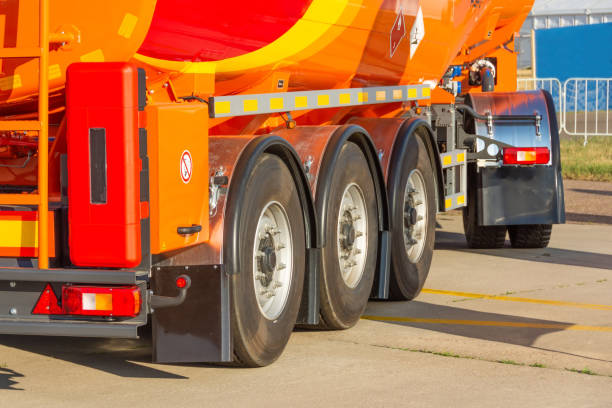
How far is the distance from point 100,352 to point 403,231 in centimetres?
261

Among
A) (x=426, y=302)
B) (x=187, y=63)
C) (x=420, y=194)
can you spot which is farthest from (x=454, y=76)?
(x=187, y=63)

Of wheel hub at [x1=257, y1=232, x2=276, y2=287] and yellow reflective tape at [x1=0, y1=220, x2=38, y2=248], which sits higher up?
yellow reflective tape at [x1=0, y1=220, x2=38, y2=248]

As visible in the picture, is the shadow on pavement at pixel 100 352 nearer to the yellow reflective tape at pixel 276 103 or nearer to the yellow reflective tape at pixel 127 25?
the yellow reflective tape at pixel 276 103

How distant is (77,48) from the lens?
5438 millimetres

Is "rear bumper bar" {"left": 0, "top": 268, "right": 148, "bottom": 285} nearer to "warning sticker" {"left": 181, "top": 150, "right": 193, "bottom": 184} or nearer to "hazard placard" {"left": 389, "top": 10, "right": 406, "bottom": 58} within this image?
"warning sticker" {"left": 181, "top": 150, "right": 193, "bottom": 184}

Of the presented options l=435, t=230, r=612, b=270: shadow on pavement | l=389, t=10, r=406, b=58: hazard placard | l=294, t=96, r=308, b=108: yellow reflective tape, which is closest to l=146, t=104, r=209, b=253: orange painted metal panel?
l=294, t=96, r=308, b=108: yellow reflective tape

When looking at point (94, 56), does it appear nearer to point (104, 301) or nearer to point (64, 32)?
point (64, 32)

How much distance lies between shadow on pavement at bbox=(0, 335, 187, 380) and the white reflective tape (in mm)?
915

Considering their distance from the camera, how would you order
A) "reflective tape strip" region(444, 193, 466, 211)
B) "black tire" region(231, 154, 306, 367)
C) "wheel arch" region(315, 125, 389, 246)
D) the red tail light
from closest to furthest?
"black tire" region(231, 154, 306, 367) → "wheel arch" region(315, 125, 389, 246) → "reflective tape strip" region(444, 193, 466, 211) → the red tail light

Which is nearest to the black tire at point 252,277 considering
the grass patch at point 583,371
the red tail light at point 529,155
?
the grass patch at point 583,371

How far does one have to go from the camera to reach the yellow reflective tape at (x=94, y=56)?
5480mm

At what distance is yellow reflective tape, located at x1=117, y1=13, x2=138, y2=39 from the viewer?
5.52 metres

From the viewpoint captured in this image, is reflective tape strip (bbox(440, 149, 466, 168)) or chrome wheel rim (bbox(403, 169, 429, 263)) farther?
reflective tape strip (bbox(440, 149, 466, 168))

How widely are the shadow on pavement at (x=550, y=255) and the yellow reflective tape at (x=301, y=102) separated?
399cm
